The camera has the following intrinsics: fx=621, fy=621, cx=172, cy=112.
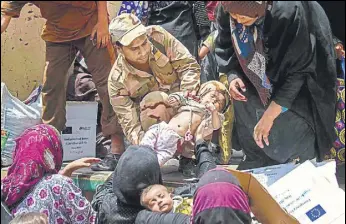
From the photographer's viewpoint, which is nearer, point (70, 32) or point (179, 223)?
point (179, 223)

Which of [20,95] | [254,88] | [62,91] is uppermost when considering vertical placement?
[254,88]

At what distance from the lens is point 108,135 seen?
370cm

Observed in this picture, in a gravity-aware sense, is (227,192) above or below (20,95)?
above

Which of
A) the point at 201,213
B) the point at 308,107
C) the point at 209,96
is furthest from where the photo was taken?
the point at 209,96

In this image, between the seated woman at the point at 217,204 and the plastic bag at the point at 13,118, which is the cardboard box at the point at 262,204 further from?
the plastic bag at the point at 13,118

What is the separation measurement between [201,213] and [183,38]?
83.4 inches

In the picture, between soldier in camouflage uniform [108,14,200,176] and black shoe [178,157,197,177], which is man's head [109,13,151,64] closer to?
soldier in camouflage uniform [108,14,200,176]

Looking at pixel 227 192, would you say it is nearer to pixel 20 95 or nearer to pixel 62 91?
pixel 62 91

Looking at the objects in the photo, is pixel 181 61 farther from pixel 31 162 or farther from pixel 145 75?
pixel 31 162

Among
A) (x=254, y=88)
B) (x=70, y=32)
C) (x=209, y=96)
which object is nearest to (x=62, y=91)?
(x=70, y=32)

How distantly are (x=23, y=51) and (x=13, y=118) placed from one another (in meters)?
0.92

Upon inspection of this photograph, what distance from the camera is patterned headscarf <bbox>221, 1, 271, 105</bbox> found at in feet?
9.00

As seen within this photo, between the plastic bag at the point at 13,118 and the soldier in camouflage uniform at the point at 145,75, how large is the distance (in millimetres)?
948

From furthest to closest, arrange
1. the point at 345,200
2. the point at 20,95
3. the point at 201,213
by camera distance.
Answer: the point at 20,95
the point at 345,200
the point at 201,213
